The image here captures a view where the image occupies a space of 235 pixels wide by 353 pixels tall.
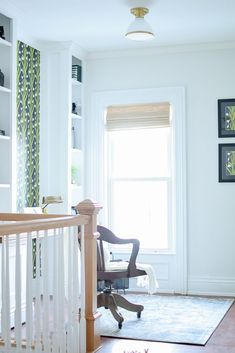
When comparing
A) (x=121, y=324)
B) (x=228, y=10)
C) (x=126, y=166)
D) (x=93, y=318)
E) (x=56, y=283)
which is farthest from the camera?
(x=126, y=166)

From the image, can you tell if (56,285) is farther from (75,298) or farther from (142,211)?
(142,211)

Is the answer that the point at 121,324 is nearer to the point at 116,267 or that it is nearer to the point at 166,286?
the point at 116,267

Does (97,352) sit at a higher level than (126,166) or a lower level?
lower

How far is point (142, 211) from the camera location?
20.9 feet

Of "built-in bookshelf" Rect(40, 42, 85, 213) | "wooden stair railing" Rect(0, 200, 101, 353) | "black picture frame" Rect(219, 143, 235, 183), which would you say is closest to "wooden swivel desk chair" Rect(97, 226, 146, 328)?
"wooden stair railing" Rect(0, 200, 101, 353)

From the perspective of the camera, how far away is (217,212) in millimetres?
6023

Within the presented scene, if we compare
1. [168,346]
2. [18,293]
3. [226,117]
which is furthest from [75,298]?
[226,117]

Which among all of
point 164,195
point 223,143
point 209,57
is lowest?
point 164,195

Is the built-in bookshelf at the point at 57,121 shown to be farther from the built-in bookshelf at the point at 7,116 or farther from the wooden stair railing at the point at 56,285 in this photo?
the wooden stair railing at the point at 56,285

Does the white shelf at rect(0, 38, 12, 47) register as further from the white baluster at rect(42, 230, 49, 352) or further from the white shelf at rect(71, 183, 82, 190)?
the white baluster at rect(42, 230, 49, 352)

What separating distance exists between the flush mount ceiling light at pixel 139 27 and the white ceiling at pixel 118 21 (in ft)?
0.23

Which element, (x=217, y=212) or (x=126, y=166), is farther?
(x=126, y=166)

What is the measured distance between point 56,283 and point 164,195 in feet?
10.5

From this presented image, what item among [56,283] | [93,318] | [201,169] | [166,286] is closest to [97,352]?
[93,318]
